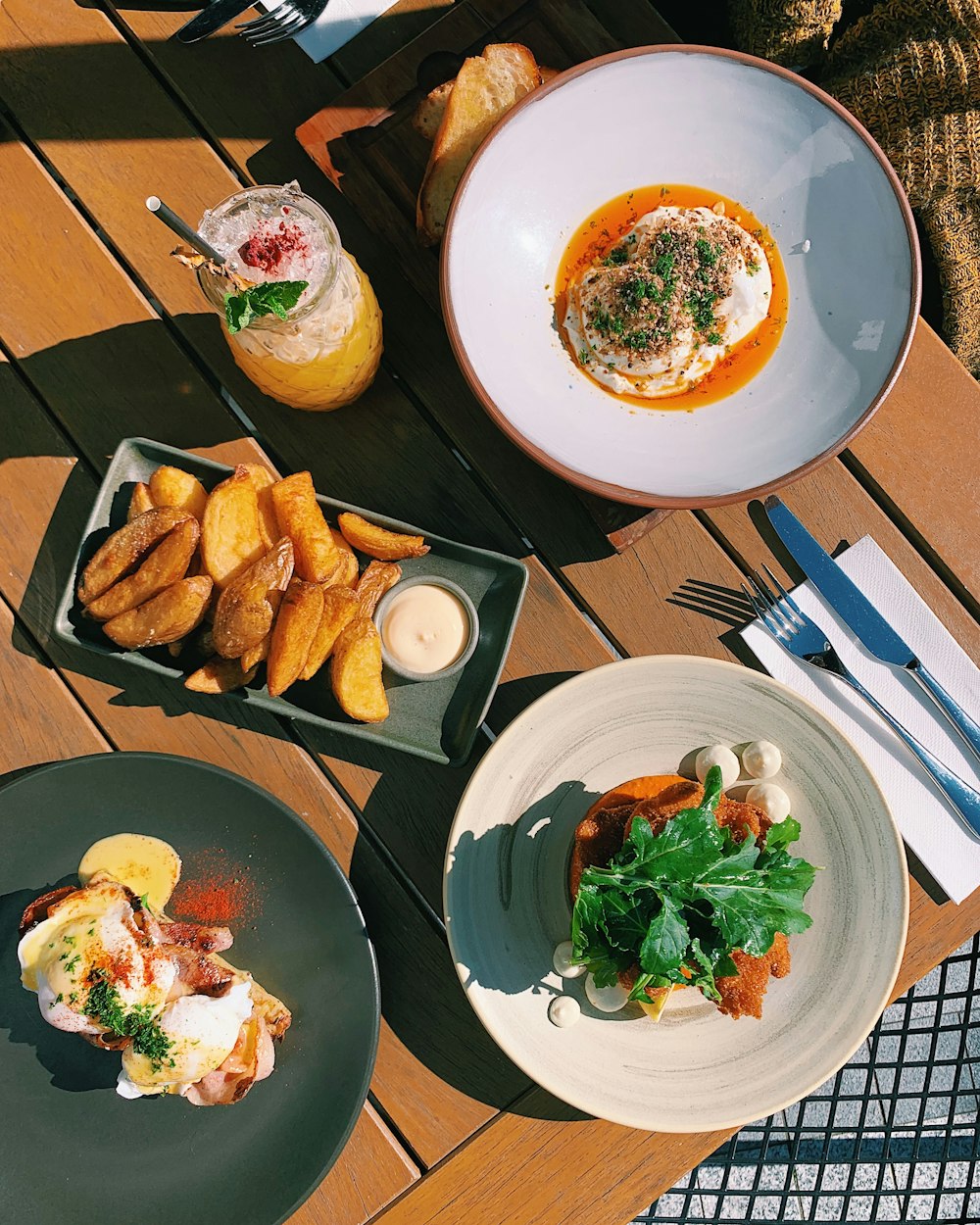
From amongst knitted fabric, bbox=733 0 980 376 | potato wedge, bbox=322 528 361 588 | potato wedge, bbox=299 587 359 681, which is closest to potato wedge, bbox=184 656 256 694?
potato wedge, bbox=299 587 359 681

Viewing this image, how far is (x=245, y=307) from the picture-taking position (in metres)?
1.49

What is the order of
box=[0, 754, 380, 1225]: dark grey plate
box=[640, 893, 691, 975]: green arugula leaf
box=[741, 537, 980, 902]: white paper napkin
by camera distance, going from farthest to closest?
box=[741, 537, 980, 902]: white paper napkin → box=[0, 754, 380, 1225]: dark grey plate → box=[640, 893, 691, 975]: green arugula leaf

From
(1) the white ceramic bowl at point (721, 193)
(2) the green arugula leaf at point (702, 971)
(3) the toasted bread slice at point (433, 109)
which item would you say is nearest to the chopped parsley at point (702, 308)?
(1) the white ceramic bowl at point (721, 193)

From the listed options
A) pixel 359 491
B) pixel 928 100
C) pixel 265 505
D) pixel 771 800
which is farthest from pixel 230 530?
pixel 928 100

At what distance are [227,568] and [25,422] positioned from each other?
23.7 inches

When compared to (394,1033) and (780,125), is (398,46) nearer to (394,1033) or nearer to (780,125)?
(780,125)

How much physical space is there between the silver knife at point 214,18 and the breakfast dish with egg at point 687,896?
65.1 inches

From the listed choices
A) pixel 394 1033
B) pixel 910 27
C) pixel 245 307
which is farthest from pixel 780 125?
pixel 394 1033

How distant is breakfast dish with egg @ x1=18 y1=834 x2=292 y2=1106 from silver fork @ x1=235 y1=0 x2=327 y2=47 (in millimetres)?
1566

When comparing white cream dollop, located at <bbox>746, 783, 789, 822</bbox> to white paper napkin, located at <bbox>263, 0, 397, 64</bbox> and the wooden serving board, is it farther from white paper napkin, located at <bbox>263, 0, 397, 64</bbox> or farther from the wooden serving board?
white paper napkin, located at <bbox>263, 0, 397, 64</bbox>

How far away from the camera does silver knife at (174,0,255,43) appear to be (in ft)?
5.97

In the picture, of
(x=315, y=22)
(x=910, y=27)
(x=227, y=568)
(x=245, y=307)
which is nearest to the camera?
(x=245, y=307)

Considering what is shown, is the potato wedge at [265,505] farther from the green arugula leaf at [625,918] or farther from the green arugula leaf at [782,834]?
the green arugula leaf at [782,834]

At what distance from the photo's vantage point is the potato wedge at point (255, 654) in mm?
1741
